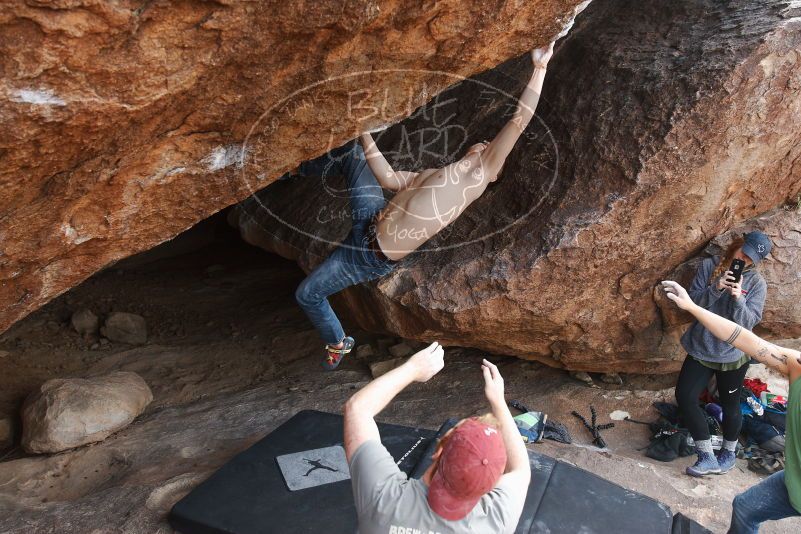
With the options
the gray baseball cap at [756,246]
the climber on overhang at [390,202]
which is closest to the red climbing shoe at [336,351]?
the climber on overhang at [390,202]

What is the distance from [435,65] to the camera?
10.1ft

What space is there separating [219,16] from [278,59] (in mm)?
364

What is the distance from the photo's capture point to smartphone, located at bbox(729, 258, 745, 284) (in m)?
3.42

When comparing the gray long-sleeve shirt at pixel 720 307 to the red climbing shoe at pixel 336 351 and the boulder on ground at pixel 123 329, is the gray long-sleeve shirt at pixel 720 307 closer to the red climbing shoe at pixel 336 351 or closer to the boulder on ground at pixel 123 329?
the red climbing shoe at pixel 336 351

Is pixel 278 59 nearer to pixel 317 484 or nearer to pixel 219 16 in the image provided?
pixel 219 16

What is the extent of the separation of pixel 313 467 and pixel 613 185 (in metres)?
2.28

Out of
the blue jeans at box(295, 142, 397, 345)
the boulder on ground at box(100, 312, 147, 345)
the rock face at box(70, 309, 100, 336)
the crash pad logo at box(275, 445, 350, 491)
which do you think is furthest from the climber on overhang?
the rock face at box(70, 309, 100, 336)

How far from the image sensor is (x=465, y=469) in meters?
1.77

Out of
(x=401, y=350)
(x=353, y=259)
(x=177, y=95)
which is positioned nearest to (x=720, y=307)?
(x=353, y=259)

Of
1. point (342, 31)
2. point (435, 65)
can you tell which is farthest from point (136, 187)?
point (435, 65)

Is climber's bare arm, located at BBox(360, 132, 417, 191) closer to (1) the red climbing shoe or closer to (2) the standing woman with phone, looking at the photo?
(1) the red climbing shoe

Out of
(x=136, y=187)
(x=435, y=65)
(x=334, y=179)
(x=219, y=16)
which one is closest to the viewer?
(x=219, y=16)

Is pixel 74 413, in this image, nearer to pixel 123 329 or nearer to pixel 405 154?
pixel 123 329

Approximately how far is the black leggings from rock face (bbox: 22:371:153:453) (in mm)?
3408
